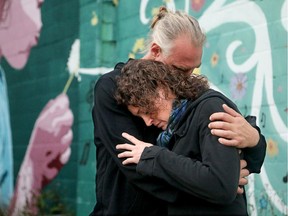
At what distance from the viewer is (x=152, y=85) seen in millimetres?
2455

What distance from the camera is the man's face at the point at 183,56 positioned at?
2602 millimetres

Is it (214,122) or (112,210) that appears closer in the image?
(214,122)

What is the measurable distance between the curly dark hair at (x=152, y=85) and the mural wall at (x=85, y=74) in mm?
2134

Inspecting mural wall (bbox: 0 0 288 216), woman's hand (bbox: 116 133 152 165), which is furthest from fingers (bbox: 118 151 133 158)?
mural wall (bbox: 0 0 288 216)

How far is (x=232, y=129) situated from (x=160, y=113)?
0.98 ft

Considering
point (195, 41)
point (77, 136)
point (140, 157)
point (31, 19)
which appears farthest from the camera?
point (31, 19)

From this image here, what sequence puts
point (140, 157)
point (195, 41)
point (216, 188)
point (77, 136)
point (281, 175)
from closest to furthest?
point (216, 188), point (140, 157), point (195, 41), point (281, 175), point (77, 136)

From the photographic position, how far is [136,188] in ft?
8.22

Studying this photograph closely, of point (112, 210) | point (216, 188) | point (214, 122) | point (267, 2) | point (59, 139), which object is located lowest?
point (59, 139)

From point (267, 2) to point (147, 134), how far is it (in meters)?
2.39

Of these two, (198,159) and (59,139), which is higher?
(198,159)

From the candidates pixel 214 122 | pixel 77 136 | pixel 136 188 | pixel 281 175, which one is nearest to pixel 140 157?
pixel 136 188

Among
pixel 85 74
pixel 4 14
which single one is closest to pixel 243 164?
pixel 85 74

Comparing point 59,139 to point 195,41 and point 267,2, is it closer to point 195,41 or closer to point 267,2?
point 267,2
